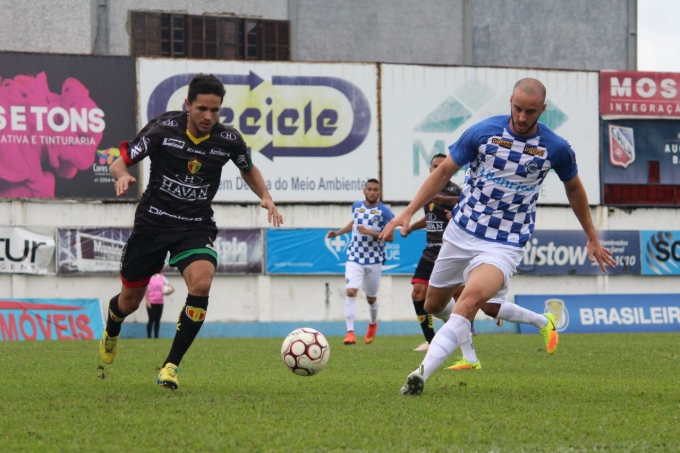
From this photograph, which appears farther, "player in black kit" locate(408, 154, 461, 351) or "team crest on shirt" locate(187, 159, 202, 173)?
"player in black kit" locate(408, 154, 461, 351)

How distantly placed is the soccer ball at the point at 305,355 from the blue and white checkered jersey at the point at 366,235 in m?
8.83

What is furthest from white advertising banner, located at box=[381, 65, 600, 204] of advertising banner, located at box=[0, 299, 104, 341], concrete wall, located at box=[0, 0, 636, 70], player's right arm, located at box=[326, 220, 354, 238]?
player's right arm, located at box=[326, 220, 354, 238]

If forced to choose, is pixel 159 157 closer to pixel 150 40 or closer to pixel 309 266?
pixel 309 266

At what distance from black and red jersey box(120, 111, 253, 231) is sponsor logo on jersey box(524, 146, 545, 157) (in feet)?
7.68

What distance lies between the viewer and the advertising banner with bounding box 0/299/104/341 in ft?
80.6

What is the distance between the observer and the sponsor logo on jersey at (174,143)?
26.5ft

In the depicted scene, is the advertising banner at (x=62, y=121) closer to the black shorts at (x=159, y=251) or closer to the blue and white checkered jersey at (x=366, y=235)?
the blue and white checkered jersey at (x=366, y=235)

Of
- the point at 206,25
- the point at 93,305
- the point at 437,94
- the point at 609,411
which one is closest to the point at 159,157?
the point at 609,411

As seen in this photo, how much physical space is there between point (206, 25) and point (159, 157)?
24486mm

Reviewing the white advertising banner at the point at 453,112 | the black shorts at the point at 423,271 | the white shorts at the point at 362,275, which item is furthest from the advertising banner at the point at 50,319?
the black shorts at the point at 423,271

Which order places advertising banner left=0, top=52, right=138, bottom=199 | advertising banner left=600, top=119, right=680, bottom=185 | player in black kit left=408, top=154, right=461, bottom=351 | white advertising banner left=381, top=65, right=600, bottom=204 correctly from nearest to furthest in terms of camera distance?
player in black kit left=408, top=154, right=461, bottom=351 < advertising banner left=0, top=52, right=138, bottom=199 < white advertising banner left=381, top=65, right=600, bottom=204 < advertising banner left=600, top=119, right=680, bottom=185

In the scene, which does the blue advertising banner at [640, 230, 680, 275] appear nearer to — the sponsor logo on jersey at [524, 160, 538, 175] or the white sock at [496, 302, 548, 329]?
the white sock at [496, 302, 548, 329]

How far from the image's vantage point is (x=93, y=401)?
7.07 meters

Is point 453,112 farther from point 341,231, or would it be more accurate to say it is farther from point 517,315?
point 517,315
